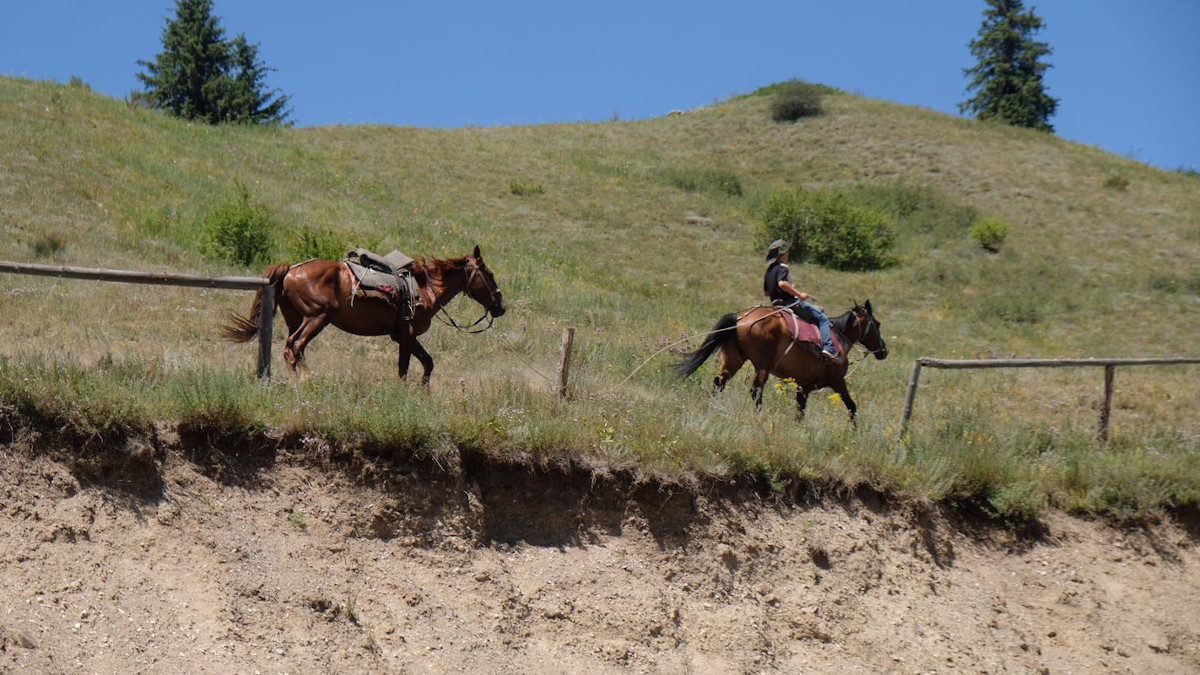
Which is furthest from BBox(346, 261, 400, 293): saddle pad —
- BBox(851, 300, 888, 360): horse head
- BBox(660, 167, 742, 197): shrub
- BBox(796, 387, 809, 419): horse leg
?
BBox(660, 167, 742, 197): shrub

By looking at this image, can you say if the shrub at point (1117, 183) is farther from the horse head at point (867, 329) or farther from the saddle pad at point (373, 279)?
the saddle pad at point (373, 279)

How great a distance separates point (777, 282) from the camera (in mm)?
13078

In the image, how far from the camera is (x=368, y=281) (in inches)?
461

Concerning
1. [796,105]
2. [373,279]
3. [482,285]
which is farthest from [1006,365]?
[796,105]

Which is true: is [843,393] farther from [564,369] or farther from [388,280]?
[388,280]

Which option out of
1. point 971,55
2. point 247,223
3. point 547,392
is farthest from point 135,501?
point 971,55

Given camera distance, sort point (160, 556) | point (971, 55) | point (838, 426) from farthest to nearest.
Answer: point (971, 55), point (838, 426), point (160, 556)

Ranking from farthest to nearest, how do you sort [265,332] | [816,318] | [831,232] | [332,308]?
[831,232] → [816,318] → [332,308] → [265,332]

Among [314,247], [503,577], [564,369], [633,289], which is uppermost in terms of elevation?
[314,247]

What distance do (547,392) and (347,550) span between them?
3077mm

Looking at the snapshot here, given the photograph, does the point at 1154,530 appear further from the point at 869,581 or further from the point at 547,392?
the point at 547,392

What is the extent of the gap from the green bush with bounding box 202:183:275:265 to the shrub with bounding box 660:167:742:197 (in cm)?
2461

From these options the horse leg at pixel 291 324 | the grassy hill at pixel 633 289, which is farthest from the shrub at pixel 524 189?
the horse leg at pixel 291 324

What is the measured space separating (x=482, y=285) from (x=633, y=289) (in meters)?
13.9
